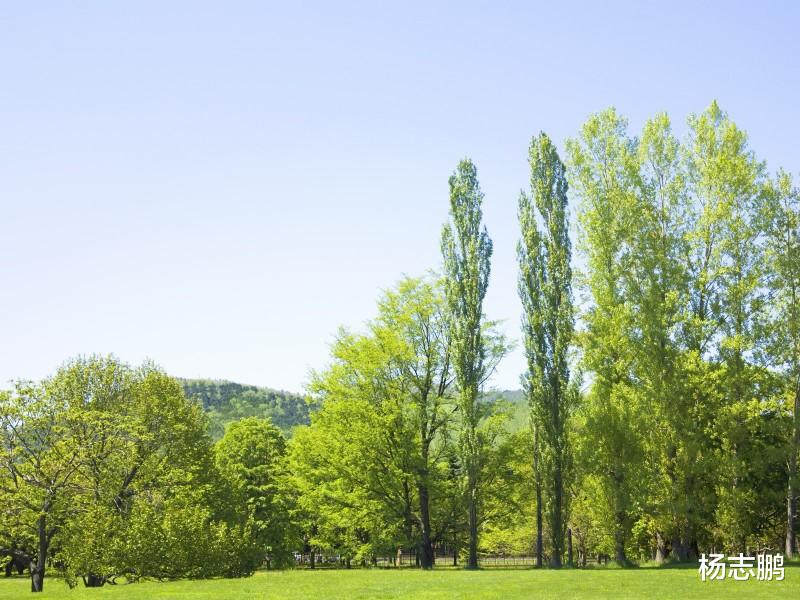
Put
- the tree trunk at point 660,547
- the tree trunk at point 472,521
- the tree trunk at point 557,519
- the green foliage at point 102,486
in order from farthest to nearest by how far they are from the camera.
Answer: the tree trunk at point 472,521
the tree trunk at point 660,547
the tree trunk at point 557,519
the green foliage at point 102,486

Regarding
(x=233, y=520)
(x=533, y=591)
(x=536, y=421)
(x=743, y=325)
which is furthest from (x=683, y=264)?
(x=233, y=520)

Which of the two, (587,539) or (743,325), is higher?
(743,325)

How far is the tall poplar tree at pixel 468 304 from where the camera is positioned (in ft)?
125

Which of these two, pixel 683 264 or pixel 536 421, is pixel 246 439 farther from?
pixel 683 264

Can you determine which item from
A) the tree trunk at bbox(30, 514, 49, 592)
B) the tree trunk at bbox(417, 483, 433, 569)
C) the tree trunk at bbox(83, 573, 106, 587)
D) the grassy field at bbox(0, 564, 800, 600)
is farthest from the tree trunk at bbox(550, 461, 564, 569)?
the tree trunk at bbox(30, 514, 49, 592)

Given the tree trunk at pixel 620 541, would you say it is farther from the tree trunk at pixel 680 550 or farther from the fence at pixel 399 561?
the fence at pixel 399 561

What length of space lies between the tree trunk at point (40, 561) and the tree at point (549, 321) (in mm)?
21454

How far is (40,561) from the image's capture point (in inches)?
1177

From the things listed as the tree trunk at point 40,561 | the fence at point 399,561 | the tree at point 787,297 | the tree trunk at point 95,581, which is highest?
the tree at point 787,297

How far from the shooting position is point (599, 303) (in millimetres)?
37438

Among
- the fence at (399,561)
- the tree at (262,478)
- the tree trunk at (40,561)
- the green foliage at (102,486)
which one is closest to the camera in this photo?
the tree trunk at (40,561)

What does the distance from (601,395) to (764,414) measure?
887 centimetres

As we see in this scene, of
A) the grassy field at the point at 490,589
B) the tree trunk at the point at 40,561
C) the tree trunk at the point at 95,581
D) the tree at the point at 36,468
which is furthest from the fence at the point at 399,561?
the grassy field at the point at 490,589

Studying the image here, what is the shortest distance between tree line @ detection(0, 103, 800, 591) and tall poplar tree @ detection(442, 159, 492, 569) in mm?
116
